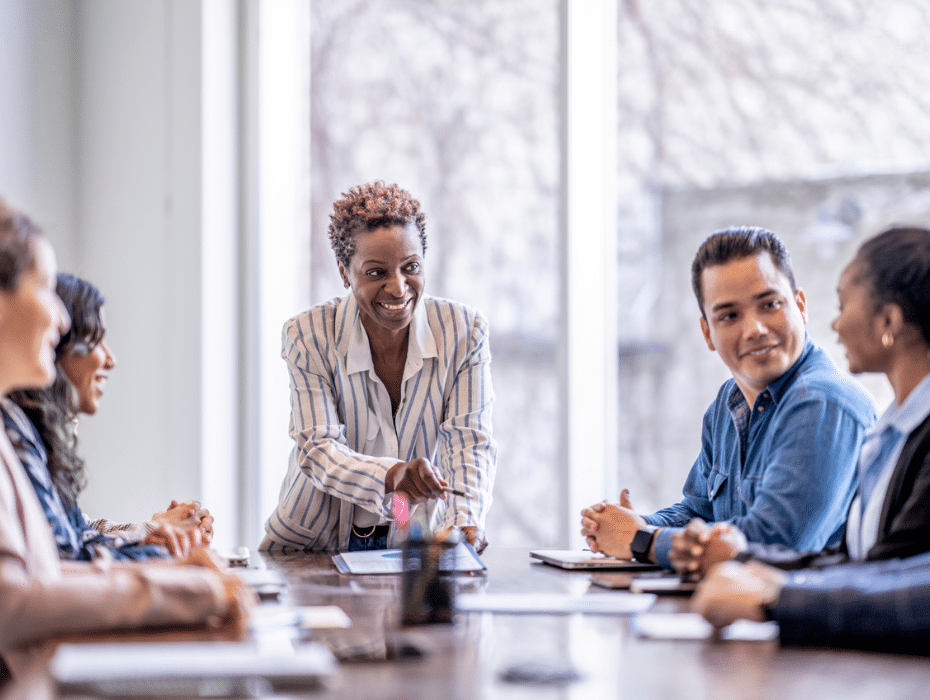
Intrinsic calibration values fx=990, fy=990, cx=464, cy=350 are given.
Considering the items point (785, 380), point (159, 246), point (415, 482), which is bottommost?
point (415, 482)

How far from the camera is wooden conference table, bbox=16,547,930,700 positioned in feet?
→ 3.71

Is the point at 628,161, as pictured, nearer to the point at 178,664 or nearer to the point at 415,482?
the point at 415,482

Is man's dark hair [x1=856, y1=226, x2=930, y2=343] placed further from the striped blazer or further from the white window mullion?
the white window mullion

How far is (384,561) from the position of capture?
A: 86.7 inches

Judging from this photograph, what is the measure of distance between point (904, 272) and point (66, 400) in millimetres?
1537

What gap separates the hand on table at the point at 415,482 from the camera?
7.45 ft

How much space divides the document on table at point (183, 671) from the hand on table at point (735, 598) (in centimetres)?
56

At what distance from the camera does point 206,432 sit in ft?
13.0

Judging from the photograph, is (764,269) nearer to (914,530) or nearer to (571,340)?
(914,530)

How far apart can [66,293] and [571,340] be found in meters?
2.09

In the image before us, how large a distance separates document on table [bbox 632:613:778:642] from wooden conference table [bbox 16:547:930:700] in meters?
0.02

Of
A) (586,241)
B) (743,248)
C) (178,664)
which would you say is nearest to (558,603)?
(178,664)

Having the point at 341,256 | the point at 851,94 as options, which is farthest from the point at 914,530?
the point at 851,94

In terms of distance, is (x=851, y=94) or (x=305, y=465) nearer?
(x=305, y=465)
